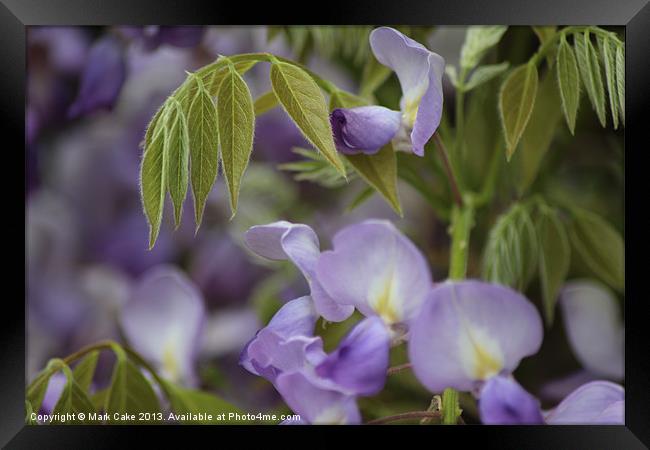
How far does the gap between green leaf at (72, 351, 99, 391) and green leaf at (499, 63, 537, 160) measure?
1.31 feet

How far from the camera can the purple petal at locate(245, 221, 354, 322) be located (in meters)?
0.55

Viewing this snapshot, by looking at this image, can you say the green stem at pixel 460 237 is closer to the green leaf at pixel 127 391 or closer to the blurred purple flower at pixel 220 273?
the blurred purple flower at pixel 220 273

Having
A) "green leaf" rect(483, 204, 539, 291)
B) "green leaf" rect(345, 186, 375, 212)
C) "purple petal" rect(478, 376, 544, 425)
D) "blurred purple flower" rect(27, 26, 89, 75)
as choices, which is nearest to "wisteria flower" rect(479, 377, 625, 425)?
"purple petal" rect(478, 376, 544, 425)

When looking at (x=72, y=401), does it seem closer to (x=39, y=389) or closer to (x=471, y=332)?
(x=39, y=389)

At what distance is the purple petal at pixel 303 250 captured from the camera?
55cm

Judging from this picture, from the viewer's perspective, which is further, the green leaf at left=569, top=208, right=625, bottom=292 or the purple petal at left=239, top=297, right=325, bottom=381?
the green leaf at left=569, top=208, right=625, bottom=292

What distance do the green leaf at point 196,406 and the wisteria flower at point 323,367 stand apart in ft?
0.34

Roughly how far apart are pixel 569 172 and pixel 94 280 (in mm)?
436

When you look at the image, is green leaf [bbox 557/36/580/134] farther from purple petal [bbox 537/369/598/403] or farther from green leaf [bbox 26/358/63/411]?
green leaf [bbox 26/358/63/411]

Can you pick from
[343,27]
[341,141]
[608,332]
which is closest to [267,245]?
[341,141]

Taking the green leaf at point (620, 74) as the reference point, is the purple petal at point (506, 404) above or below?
below

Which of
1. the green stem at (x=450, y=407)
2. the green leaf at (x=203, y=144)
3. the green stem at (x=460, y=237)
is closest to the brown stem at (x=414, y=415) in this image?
the green stem at (x=450, y=407)

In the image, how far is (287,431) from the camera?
63cm

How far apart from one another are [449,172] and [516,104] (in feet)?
0.26
